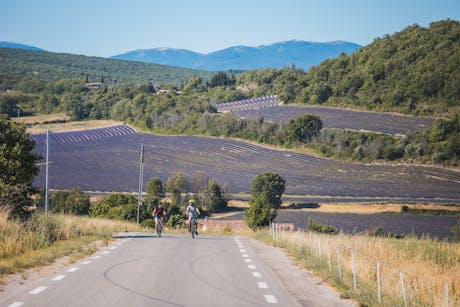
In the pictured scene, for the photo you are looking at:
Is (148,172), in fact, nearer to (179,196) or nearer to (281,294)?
(179,196)

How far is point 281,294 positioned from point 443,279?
4160 millimetres

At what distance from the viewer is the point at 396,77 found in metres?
126

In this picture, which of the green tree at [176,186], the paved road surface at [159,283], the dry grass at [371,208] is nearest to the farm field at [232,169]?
the dry grass at [371,208]

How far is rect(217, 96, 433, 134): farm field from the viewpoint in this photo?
98.6 metres

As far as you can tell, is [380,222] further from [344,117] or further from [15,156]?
[344,117]

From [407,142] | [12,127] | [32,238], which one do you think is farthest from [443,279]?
[407,142]

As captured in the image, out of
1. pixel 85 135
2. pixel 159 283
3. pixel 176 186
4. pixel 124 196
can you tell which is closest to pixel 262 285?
pixel 159 283

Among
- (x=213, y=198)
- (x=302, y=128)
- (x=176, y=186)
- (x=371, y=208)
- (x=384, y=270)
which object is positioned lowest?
(x=213, y=198)

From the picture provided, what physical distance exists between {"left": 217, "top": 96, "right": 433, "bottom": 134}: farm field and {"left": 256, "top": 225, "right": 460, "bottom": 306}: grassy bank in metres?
73.9

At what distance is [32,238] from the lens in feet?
61.3

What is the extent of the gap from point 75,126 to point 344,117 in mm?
46963

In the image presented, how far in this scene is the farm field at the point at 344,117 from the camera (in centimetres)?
9856

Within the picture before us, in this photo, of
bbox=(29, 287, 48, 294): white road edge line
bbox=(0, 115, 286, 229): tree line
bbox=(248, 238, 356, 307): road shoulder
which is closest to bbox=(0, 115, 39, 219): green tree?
bbox=(0, 115, 286, 229): tree line

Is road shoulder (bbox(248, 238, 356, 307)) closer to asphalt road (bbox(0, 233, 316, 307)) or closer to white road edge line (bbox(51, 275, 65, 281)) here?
asphalt road (bbox(0, 233, 316, 307))
